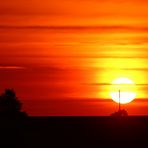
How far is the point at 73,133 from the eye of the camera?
171ft

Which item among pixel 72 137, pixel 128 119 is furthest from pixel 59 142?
pixel 128 119

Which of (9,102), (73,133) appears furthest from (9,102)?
(73,133)

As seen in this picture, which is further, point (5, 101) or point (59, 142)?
point (5, 101)

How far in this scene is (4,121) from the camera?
175ft

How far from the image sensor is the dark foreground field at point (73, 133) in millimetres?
51406

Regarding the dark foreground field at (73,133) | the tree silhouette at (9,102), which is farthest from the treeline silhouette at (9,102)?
the dark foreground field at (73,133)

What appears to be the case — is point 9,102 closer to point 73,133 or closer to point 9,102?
→ point 9,102

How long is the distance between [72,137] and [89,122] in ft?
4.82

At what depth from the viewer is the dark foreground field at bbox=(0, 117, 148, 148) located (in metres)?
51.4

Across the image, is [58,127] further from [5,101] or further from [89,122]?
[5,101]

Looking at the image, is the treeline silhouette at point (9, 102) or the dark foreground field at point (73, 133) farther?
the treeline silhouette at point (9, 102)

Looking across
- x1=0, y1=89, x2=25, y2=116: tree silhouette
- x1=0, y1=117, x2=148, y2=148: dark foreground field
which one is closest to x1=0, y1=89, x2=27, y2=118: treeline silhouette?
x1=0, y1=89, x2=25, y2=116: tree silhouette

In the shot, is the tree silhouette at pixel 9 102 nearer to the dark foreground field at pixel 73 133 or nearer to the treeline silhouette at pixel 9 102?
the treeline silhouette at pixel 9 102

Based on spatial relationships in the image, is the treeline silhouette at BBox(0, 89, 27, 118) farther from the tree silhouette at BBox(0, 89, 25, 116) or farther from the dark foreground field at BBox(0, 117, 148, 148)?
the dark foreground field at BBox(0, 117, 148, 148)
